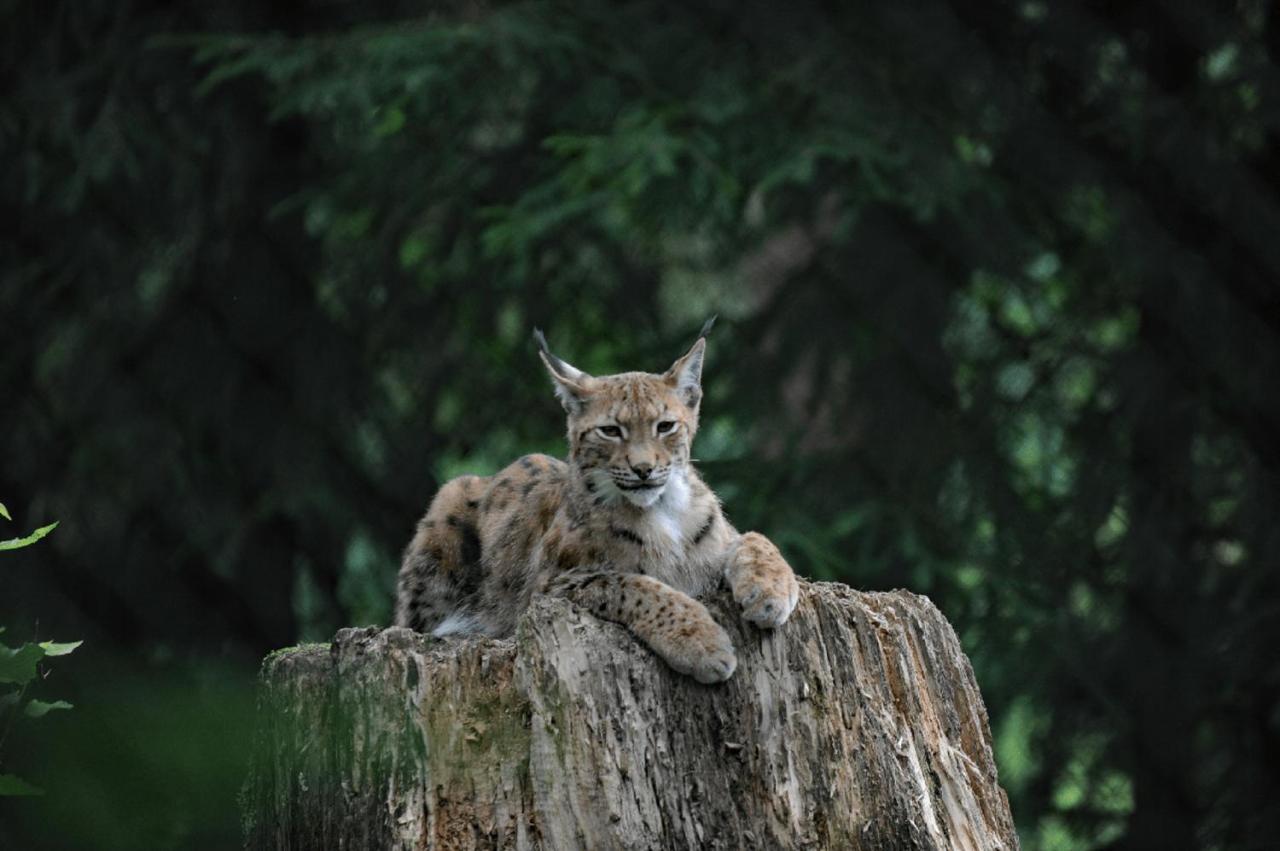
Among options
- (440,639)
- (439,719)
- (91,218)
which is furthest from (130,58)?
A: (439,719)

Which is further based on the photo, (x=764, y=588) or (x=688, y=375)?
(x=688, y=375)

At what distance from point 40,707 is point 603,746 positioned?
1246mm

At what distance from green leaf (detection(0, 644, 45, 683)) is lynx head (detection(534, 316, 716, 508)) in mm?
1617

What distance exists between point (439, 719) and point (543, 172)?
8.48ft

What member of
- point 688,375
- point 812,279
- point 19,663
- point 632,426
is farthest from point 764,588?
point 812,279

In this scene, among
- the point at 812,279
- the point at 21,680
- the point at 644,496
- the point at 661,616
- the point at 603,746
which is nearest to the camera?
the point at 21,680

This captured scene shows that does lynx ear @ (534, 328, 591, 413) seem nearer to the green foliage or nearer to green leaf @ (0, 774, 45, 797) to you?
the green foliage

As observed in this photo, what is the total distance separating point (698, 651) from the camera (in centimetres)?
192

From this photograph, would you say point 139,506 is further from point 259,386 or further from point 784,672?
point 784,672

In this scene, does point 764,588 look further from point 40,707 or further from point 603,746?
point 40,707

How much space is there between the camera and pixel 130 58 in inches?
164

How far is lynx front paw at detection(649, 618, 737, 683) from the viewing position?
1905 mm

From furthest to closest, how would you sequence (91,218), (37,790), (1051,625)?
1. (1051,625)
2. (91,218)
3. (37,790)

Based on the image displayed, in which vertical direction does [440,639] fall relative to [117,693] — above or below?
below
